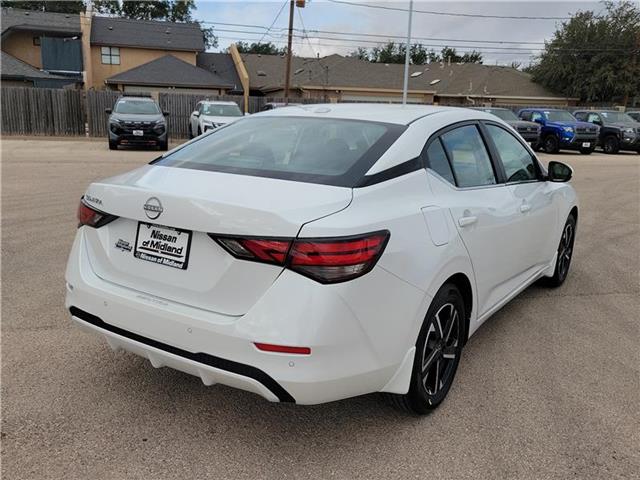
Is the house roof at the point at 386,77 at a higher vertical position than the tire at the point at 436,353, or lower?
higher

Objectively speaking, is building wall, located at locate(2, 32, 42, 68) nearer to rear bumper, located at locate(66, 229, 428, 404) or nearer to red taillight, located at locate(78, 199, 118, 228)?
red taillight, located at locate(78, 199, 118, 228)

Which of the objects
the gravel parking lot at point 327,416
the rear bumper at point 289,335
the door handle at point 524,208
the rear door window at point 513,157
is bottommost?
the gravel parking lot at point 327,416

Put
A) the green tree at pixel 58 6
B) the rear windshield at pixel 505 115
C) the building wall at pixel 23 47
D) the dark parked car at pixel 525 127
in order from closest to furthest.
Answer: the dark parked car at pixel 525 127, the rear windshield at pixel 505 115, the building wall at pixel 23 47, the green tree at pixel 58 6

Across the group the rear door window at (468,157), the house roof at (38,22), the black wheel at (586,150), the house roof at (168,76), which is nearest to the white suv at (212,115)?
the black wheel at (586,150)

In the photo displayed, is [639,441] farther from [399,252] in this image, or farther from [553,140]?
[553,140]

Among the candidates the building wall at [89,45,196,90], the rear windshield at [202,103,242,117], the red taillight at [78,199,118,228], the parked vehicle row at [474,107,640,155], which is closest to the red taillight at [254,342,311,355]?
the red taillight at [78,199,118,228]

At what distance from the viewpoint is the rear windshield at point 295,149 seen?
2.87m

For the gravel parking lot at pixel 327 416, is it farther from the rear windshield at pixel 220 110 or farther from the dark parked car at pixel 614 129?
the dark parked car at pixel 614 129

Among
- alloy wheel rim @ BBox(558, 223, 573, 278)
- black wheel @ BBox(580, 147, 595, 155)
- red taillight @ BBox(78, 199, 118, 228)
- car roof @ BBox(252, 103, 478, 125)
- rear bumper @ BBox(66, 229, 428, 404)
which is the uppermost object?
car roof @ BBox(252, 103, 478, 125)

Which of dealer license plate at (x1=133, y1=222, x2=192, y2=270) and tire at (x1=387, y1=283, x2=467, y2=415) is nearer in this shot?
dealer license plate at (x1=133, y1=222, x2=192, y2=270)

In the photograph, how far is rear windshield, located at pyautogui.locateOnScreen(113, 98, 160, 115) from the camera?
18.9m

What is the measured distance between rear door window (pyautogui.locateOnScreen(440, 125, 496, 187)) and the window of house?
38.3m

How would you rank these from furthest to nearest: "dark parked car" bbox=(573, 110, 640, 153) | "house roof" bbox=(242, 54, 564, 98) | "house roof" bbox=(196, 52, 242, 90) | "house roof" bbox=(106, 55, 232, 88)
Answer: "house roof" bbox=(242, 54, 564, 98)
"house roof" bbox=(196, 52, 242, 90)
"house roof" bbox=(106, 55, 232, 88)
"dark parked car" bbox=(573, 110, 640, 153)

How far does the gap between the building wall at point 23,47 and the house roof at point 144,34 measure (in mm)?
7051
